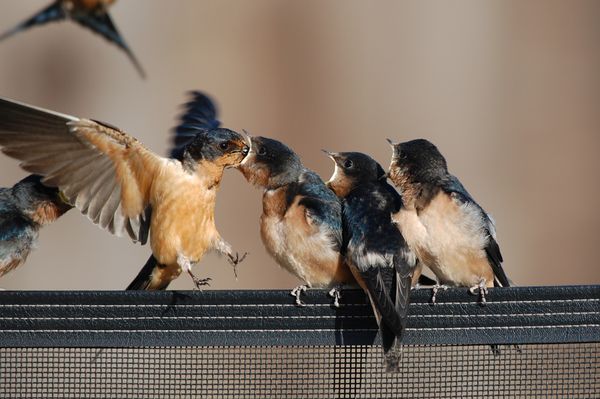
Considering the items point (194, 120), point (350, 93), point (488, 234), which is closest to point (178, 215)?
point (194, 120)

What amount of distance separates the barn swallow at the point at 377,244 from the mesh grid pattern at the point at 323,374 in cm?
17

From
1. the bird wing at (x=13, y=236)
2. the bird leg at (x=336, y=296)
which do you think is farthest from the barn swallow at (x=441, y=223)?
the bird wing at (x=13, y=236)

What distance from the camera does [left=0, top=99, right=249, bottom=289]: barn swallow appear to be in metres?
3.64

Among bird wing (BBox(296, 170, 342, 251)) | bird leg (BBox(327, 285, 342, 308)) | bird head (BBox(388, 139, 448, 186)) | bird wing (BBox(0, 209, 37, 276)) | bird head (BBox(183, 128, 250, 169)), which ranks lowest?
bird wing (BBox(0, 209, 37, 276))

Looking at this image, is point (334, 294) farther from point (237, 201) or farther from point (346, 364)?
point (237, 201)

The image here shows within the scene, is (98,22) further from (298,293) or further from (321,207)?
(298,293)

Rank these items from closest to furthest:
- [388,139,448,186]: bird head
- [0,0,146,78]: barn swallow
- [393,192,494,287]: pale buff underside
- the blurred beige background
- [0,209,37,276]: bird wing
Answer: [0,0,146,78]: barn swallow, [393,192,494,287]: pale buff underside, [388,139,448,186]: bird head, [0,209,37,276]: bird wing, the blurred beige background

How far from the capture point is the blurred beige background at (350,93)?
7.15 metres

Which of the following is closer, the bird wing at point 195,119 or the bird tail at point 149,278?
the bird tail at point 149,278

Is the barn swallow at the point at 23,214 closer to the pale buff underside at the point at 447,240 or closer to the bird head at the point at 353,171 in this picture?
the bird head at the point at 353,171

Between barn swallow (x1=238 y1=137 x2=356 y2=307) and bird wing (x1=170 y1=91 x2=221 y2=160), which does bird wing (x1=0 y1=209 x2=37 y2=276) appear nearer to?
bird wing (x1=170 y1=91 x2=221 y2=160)

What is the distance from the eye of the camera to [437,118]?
769 cm

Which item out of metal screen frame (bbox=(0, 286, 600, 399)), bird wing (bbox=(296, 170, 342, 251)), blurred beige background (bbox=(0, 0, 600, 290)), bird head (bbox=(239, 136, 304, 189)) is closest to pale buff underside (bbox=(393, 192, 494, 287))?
bird wing (bbox=(296, 170, 342, 251))

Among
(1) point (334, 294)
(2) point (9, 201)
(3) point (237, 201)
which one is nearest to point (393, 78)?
(3) point (237, 201)
